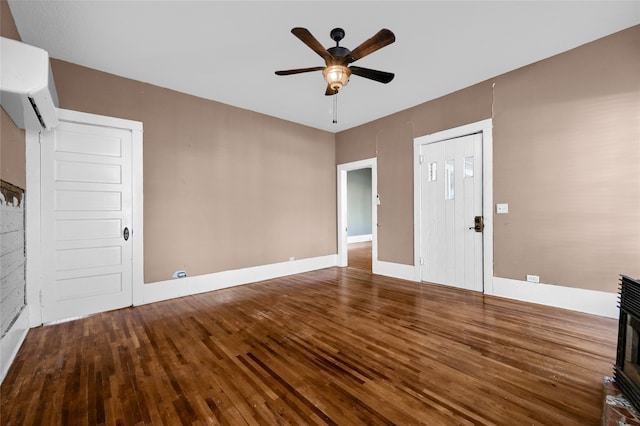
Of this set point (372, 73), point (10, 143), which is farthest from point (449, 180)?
point (10, 143)

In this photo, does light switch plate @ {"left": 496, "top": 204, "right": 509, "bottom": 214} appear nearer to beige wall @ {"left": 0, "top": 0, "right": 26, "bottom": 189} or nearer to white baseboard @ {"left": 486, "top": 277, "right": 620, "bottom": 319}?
white baseboard @ {"left": 486, "top": 277, "right": 620, "bottom": 319}

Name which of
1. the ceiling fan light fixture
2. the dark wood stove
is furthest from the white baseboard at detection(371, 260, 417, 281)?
the ceiling fan light fixture

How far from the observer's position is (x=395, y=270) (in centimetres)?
489

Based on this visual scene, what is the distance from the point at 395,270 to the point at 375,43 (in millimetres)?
3790

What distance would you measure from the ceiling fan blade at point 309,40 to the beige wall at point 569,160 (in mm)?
2690

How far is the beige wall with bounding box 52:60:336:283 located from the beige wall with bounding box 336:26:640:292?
3.01 m

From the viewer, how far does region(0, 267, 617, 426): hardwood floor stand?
1.59 meters

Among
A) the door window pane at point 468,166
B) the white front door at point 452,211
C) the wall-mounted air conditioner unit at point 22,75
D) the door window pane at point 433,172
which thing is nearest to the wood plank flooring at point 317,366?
the white front door at point 452,211

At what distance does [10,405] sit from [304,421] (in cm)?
186

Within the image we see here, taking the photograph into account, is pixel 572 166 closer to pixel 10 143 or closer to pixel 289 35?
pixel 289 35

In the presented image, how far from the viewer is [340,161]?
599cm

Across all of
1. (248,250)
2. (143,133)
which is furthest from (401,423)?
(143,133)

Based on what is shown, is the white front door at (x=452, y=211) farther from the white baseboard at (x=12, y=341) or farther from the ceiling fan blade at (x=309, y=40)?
the white baseboard at (x=12, y=341)

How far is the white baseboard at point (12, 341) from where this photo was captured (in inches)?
78.5
